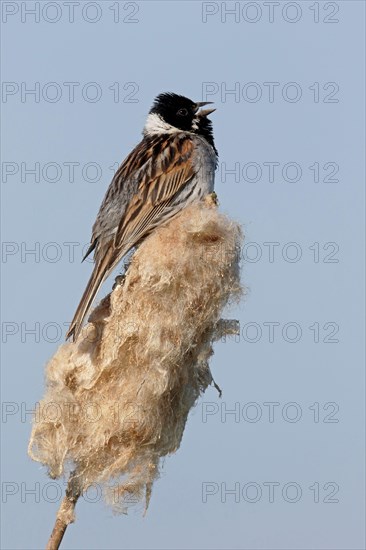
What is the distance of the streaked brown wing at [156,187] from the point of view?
471 centimetres

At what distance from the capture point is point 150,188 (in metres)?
4.94

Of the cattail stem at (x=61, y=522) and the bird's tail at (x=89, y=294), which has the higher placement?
the bird's tail at (x=89, y=294)

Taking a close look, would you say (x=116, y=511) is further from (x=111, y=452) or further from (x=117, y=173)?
(x=117, y=173)

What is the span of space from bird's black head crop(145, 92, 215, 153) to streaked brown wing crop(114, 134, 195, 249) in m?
0.36

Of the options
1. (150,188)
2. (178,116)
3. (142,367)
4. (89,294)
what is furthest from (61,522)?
(178,116)

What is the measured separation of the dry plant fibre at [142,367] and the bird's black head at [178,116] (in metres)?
1.99

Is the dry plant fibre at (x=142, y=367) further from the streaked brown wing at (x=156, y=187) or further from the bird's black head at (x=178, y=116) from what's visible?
the bird's black head at (x=178, y=116)

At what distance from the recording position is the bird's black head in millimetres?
5730

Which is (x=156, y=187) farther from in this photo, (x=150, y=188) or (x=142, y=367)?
(x=142, y=367)

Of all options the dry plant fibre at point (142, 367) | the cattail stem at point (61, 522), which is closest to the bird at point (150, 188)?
the dry plant fibre at point (142, 367)

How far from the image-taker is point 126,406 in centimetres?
351

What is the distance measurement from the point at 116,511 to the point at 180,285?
3.17 ft

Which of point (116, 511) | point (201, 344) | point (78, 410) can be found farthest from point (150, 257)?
point (116, 511)

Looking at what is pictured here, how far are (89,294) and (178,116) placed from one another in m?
1.89
